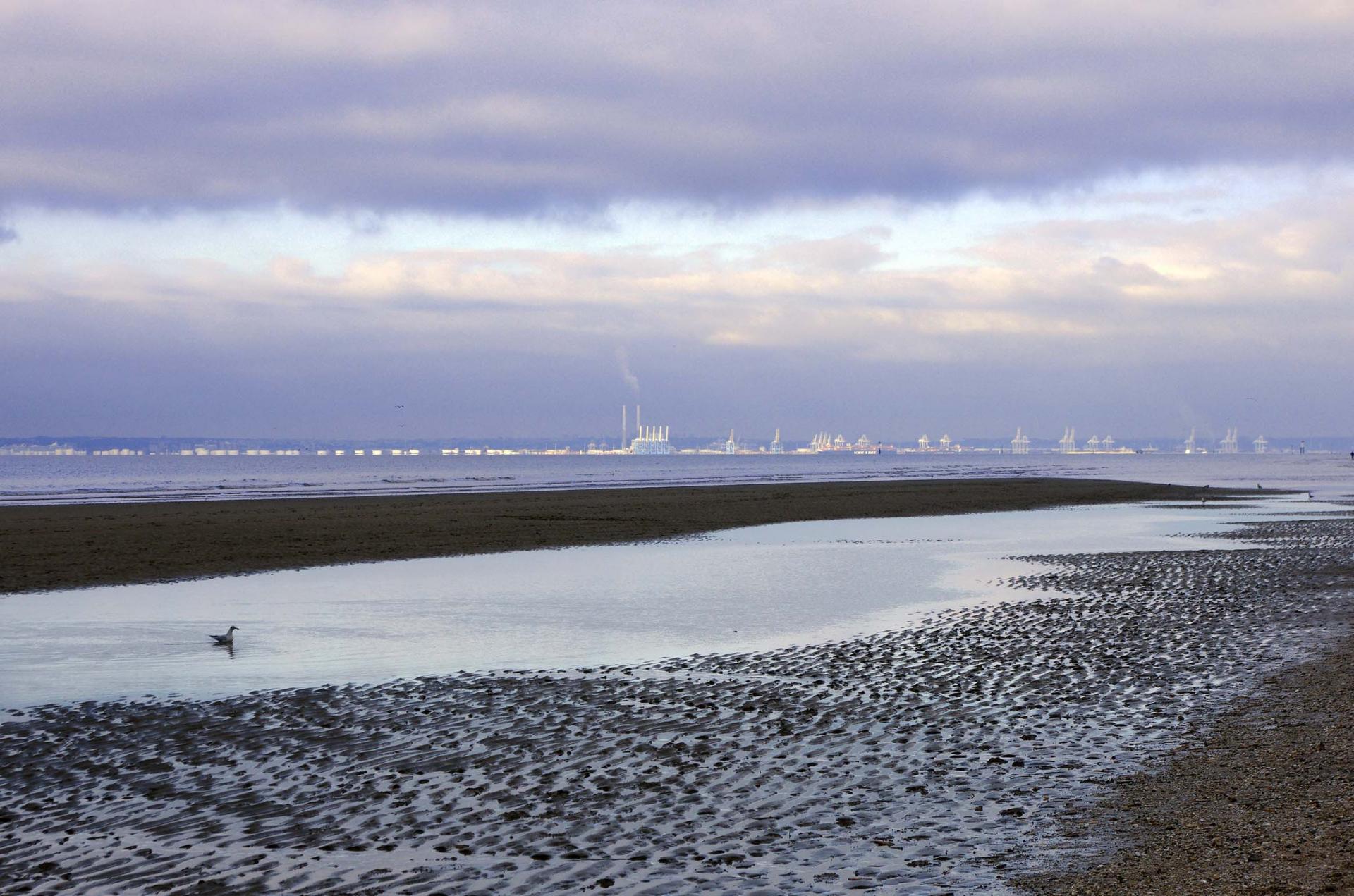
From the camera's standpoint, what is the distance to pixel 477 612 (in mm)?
23562

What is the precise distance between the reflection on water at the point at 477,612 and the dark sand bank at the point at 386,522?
146 inches

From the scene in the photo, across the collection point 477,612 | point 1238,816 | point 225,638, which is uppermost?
point 1238,816

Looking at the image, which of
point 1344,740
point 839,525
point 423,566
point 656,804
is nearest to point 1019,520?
point 839,525

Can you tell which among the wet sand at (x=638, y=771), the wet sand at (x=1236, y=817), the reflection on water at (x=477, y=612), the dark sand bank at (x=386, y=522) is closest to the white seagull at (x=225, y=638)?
the reflection on water at (x=477, y=612)

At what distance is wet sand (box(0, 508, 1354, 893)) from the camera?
8508 millimetres

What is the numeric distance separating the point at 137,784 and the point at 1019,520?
47.8 m

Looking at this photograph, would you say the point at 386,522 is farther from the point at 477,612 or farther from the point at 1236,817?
the point at 1236,817

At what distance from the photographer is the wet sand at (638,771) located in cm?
851

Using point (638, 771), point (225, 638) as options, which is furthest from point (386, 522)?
point (638, 771)

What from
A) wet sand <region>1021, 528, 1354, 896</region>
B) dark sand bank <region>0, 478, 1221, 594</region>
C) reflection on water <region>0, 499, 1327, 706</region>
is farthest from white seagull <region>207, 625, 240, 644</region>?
wet sand <region>1021, 528, 1354, 896</region>

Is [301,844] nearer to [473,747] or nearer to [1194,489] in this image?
[473,747]

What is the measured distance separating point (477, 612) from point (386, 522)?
27.3 metres

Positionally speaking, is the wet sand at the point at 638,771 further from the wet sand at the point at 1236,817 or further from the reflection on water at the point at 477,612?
the reflection on water at the point at 477,612

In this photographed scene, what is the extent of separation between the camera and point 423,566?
109 ft
